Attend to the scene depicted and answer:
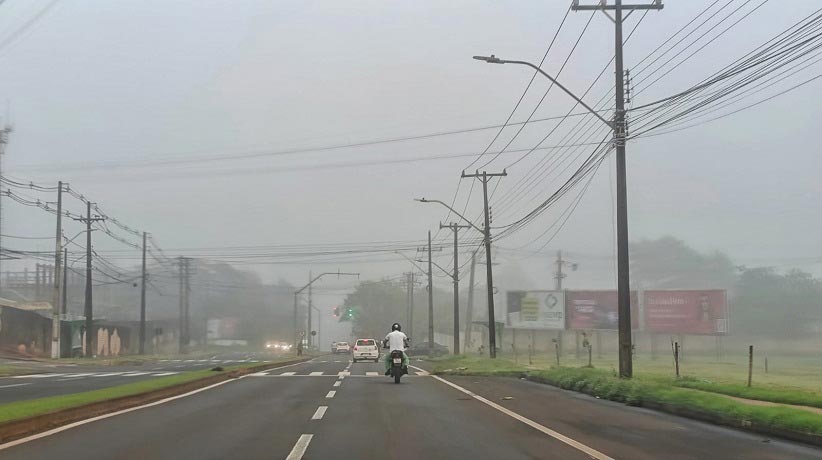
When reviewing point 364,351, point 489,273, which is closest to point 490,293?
point 489,273

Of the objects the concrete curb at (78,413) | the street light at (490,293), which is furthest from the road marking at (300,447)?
the street light at (490,293)

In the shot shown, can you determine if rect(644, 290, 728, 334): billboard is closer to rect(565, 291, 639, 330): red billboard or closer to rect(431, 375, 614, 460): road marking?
rect(565, 291, 639, 330): red billboard

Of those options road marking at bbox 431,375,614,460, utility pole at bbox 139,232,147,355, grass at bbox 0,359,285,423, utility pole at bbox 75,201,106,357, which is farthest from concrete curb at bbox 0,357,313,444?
utility pole at bbox 139,232,147,355

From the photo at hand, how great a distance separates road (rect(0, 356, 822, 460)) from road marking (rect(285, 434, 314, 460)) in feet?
0.05

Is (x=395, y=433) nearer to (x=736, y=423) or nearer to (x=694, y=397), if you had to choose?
(x=736, y=423)

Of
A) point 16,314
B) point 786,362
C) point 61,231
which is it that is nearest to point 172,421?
point 786,362

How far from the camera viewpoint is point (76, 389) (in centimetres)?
2016

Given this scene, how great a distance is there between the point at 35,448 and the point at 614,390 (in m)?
13.4

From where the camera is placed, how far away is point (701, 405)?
14.2 m

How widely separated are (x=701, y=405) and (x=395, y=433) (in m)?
6.57

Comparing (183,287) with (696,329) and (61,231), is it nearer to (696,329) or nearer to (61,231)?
(61,231)

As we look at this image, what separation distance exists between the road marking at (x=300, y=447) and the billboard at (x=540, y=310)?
2489 inches

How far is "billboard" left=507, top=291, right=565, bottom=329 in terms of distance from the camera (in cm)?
7219

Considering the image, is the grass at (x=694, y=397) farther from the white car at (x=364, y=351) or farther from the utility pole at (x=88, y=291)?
the utility pole at (x=88, y=291)
